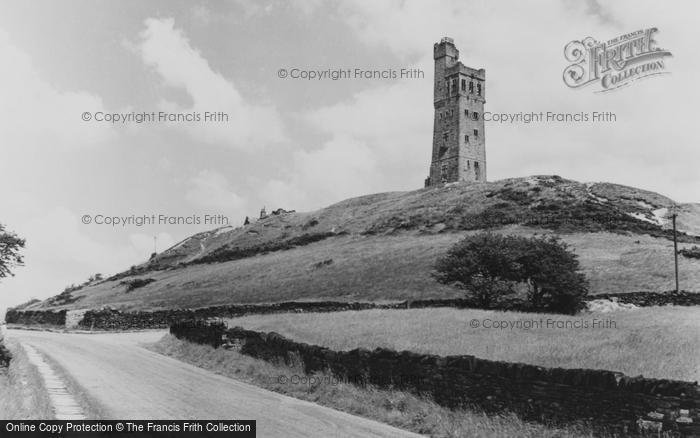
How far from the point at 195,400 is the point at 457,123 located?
115m

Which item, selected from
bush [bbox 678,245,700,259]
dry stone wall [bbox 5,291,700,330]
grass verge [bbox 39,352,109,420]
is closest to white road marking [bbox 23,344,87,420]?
grass verge [bbox 39,352,109,420]

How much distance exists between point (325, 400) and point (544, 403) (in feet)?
21.5

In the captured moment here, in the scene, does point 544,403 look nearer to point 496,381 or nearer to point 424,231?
point 496,381

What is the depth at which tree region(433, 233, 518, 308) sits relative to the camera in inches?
1563

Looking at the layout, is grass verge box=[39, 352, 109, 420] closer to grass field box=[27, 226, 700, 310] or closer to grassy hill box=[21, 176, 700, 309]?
grass field box=[27, 226, 700, 310]

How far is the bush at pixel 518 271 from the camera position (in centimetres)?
3794

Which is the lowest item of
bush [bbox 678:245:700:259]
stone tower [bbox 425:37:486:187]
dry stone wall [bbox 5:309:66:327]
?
dry stone wall [bbox 5:309:66:327]

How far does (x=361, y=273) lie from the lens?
216 ft

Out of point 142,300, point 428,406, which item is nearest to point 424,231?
point 142,300
